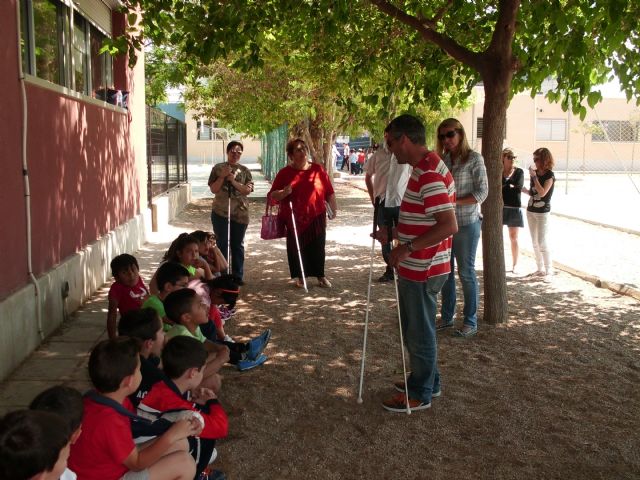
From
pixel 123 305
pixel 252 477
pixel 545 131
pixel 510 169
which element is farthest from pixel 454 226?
pixel 545 131

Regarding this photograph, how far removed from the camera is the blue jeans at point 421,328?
4.55m

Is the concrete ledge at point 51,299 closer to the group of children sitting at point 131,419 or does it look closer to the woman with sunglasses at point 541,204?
the group of children sitting at point 131,419

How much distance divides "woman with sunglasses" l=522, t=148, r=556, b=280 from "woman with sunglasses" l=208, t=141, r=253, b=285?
3598 millimetres

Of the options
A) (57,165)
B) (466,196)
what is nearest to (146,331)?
(466,196)

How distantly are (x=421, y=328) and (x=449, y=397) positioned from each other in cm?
70

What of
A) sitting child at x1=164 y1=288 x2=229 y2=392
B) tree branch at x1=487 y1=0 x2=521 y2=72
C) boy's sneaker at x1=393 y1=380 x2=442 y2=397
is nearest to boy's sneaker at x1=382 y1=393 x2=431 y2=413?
boy's sneaker at x1=393 y1=380 x2=442 y2=397

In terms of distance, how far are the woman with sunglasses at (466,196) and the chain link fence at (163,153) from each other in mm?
8360

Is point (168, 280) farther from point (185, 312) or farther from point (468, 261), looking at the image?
point (468, 261)

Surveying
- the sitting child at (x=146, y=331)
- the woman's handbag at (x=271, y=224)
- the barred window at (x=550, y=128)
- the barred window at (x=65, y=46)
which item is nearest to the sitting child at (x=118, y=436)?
the sitting child at (x=146, y=331)

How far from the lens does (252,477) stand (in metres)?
3.81

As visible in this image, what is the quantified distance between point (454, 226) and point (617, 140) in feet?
153

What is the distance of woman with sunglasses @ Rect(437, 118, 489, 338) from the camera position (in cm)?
623

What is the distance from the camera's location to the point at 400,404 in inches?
187

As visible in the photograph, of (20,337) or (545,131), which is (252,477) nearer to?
(20,337)
